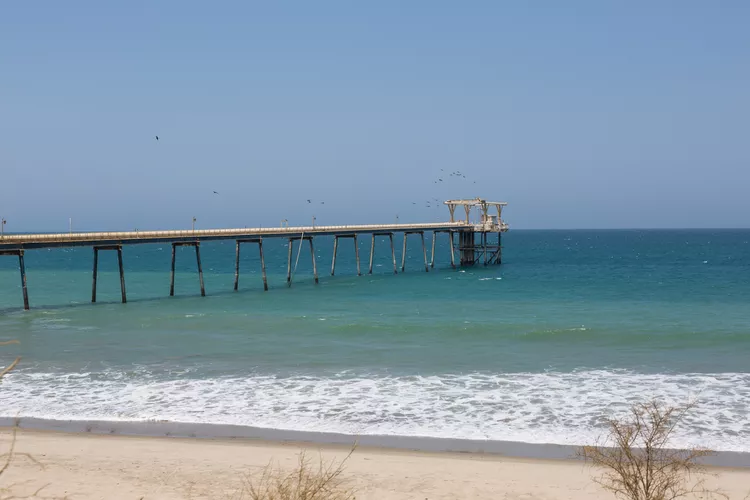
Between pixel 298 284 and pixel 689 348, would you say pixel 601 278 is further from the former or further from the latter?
pixel 689 348

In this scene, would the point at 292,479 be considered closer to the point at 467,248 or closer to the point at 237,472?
the point at 237,472

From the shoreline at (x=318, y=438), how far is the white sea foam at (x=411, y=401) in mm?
334

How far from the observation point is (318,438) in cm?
1508

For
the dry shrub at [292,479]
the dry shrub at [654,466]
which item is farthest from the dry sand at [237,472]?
the dry shrub at [654,466]

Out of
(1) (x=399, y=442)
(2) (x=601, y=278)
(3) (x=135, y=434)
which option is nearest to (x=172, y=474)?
(3) (x=135, y=434)

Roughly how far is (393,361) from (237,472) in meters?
11.3

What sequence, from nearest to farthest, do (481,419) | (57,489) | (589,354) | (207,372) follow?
(57,489)
(481,419)
(207,372)
(589,354)

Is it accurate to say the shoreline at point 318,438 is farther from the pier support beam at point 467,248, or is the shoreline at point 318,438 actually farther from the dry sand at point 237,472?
the pier support beam at point 467,248

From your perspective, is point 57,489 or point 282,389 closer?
point 57,489

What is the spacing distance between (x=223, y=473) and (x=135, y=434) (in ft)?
12.0

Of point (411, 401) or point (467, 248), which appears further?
point (467, 248)

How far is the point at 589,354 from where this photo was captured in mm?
24906

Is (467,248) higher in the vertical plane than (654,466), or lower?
lower

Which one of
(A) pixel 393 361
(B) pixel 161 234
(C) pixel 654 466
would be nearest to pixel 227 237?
(B) pixel 161 234
